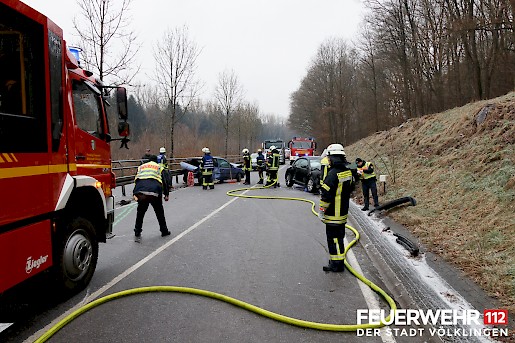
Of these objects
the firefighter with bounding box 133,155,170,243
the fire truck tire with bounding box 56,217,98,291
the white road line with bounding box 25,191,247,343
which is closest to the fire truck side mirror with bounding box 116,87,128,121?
the fire truck tire with bounding box 56,217,98,291

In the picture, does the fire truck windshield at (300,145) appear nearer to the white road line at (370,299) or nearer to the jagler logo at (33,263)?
the white road line at (370,299)

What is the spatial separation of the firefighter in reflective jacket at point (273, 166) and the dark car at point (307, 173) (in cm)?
89

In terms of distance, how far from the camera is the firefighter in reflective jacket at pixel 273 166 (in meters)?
16.3

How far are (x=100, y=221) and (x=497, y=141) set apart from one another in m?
9.99

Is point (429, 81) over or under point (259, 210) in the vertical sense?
over

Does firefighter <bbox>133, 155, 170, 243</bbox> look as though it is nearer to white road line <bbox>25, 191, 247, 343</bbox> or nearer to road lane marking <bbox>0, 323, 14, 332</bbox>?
white road line <bbox>25, 191, 247, 343</bbox>

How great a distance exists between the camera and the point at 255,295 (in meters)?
4.27

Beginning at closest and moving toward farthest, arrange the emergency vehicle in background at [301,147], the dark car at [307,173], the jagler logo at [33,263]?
1. the jagler logo at [33,263]
2. the dark car at [307,173]
3. the emergency vehicle in background at [301,147]

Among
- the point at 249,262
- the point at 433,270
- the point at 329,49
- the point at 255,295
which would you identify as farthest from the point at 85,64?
the point at 329,49

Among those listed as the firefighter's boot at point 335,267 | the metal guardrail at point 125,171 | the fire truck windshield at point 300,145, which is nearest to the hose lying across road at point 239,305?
the firefighter's boot at point 335,267

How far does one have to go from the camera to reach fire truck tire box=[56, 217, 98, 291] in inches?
159

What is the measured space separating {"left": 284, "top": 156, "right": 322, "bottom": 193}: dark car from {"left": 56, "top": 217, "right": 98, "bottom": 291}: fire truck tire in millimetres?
11060

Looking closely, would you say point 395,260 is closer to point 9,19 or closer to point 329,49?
point 9,19

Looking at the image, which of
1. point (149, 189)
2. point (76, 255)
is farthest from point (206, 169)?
point (76, 255)
